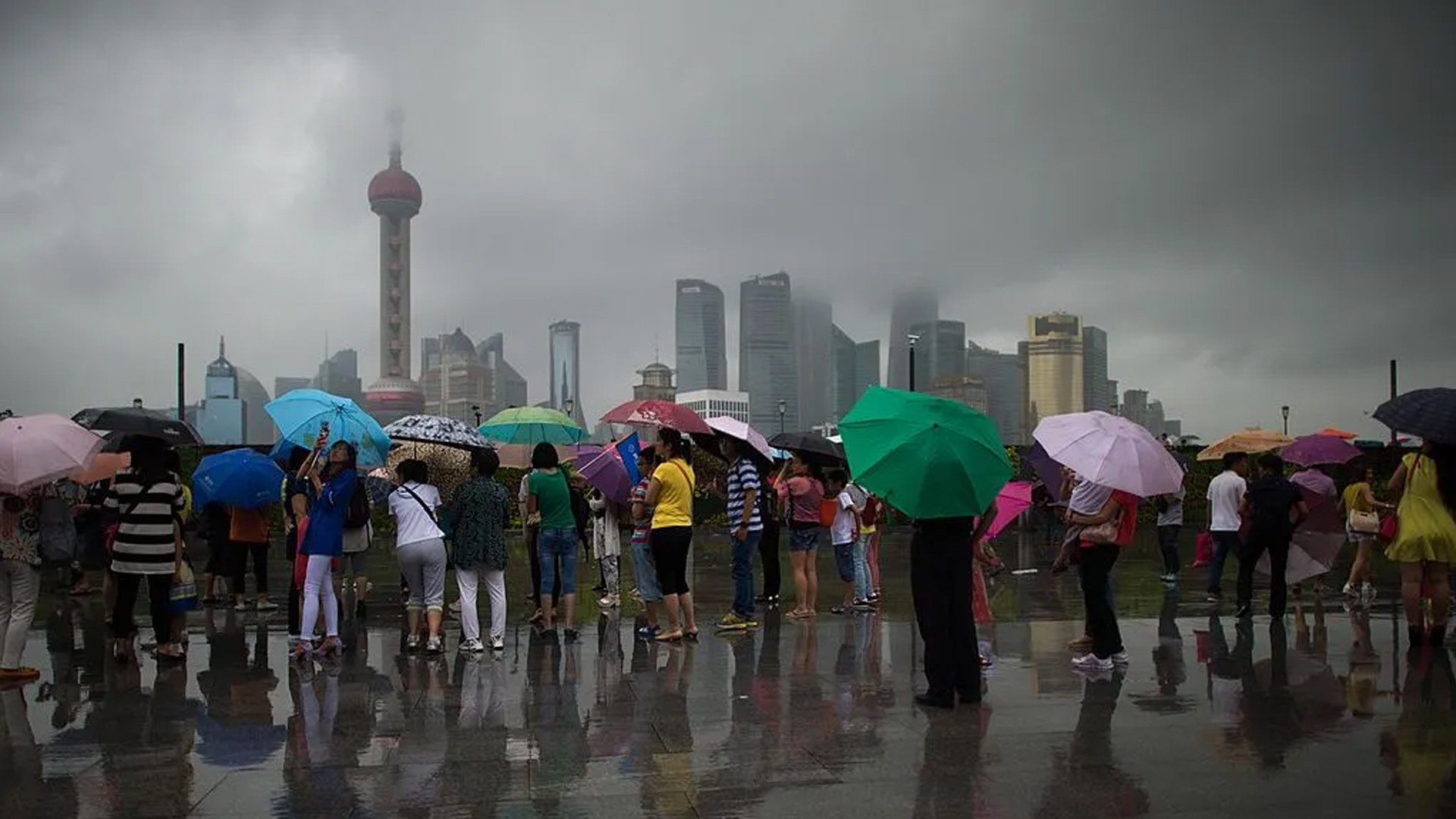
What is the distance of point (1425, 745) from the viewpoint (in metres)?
6.06

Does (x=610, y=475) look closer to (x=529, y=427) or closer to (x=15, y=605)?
(x=529, y=427)

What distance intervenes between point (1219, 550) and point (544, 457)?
7618mm

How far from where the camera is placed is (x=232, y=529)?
11523 millimetres

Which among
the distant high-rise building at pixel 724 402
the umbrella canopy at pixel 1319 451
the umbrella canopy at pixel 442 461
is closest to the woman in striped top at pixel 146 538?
the umbrella canopy at pixel 442 461

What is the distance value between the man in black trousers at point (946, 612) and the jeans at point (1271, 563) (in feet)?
16.0

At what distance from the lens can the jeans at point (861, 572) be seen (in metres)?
11.9

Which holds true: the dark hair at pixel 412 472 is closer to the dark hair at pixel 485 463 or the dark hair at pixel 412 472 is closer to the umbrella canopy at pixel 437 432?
the dark hair at pixel 485 463

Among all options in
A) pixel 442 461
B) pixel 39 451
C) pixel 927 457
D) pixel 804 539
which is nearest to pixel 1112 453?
pixel 927 457

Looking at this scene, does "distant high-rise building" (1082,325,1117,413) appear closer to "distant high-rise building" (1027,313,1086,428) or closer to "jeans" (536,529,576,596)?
"distant high-rise building" (1027,313,1086,428)

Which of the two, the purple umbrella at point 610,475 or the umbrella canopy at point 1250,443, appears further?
the umbrella canopy at point 1250,443

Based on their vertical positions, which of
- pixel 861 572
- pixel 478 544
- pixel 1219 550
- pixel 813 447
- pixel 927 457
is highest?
pixel 813 447

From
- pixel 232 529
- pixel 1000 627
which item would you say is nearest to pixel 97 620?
pixel 232 529

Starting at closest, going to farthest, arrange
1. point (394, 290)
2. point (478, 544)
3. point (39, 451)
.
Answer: point (39, 451) → point (478, 544) → point (394, 290)

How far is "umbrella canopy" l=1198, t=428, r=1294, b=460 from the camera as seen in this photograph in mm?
12789
